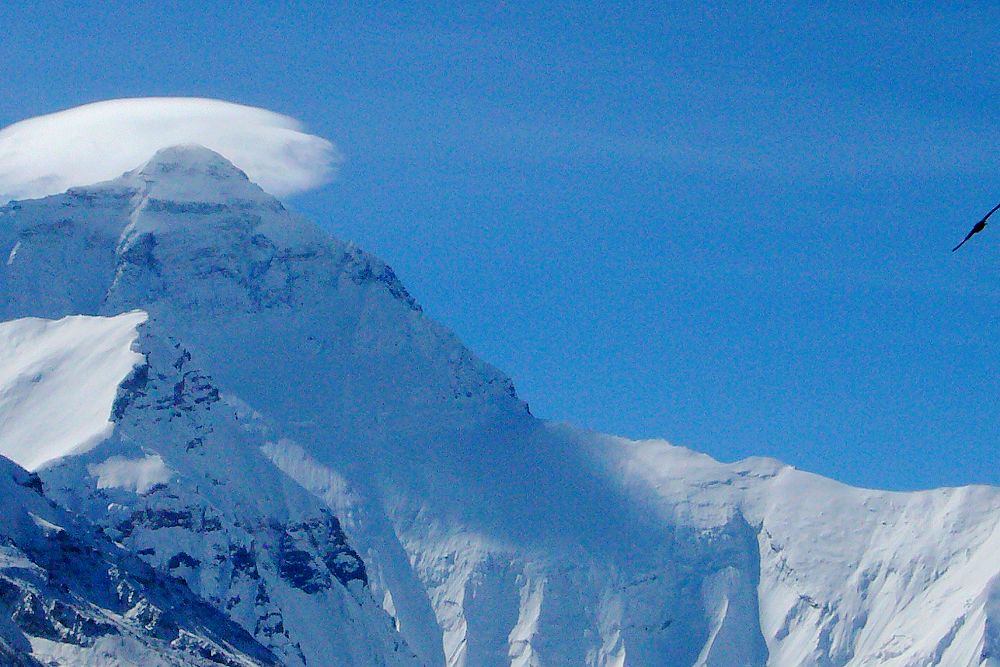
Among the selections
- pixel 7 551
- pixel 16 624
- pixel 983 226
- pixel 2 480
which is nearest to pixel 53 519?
pixel 2 480

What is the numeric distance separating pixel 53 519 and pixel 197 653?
67.3ft

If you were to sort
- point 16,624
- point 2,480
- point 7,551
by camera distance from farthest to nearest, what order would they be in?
point 2,480, point 7,551, point 16,624

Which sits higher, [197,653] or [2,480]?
[2,480]


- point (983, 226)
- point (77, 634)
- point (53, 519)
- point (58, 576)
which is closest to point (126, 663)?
point (77, 634)

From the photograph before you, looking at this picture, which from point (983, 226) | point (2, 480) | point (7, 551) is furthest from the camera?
point (2, 480)

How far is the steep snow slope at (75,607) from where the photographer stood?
557 feet

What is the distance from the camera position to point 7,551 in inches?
7092

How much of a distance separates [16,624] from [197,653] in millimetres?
22913

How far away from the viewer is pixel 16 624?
16788 centimetres

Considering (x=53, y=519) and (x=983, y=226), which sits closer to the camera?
(x=983, y=226)

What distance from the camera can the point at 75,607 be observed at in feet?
581

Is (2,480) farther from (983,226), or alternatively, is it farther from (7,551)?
(983,226)

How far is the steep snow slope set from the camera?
6683 inches

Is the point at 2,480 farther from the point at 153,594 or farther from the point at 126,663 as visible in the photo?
the point at 126,663
